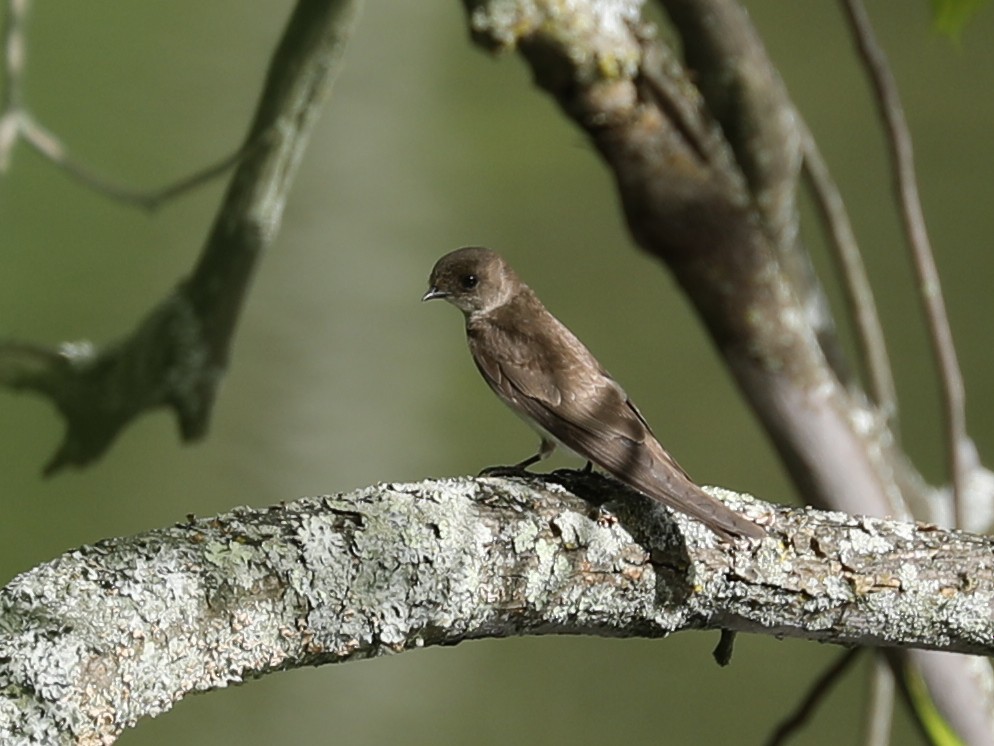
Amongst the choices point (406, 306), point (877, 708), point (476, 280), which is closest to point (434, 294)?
point (476, 280)

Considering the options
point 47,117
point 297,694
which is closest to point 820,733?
point 297,694

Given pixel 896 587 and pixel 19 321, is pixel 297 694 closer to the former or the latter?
pixel 19 321

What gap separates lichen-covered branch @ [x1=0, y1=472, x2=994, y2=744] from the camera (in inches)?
35.7

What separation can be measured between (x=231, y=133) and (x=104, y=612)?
3704 mm

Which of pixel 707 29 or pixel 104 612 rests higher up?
pixel 707 29

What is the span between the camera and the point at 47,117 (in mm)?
3957

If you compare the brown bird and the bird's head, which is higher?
the bird's head

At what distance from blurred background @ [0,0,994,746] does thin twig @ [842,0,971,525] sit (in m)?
1.47

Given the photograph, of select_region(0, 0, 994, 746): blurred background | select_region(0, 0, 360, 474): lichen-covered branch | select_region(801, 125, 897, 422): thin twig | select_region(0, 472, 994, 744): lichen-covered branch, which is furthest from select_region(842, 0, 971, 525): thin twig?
select_region(0, 0, 994, 746): blurred background

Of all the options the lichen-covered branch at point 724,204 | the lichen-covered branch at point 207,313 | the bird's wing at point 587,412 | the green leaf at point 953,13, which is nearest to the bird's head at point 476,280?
the bird's wing at point 587,412

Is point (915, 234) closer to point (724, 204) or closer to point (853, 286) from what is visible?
point (853, 286)

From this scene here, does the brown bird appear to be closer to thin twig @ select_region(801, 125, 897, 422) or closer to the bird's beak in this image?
the bird's beak

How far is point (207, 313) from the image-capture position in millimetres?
2246

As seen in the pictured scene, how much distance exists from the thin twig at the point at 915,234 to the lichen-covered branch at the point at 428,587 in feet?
3.21
